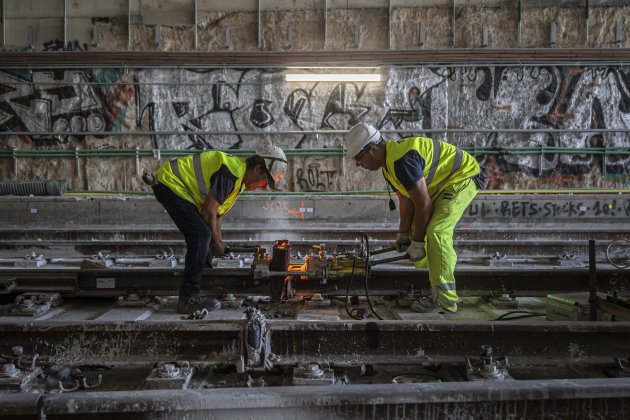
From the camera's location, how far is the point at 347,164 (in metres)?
11.3

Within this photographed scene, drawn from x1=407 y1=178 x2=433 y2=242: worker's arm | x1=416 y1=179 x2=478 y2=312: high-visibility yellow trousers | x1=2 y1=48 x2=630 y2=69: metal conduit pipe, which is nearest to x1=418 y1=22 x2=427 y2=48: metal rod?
x1=2 y1=48 x2=630 y2=69: metal conduit pipe

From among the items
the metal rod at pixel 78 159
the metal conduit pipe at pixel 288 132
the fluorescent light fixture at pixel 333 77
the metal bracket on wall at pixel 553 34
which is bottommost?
the metal rod at pixel 78 159

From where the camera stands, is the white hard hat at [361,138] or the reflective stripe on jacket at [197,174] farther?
the reflective stripe on jacket at [197,174]

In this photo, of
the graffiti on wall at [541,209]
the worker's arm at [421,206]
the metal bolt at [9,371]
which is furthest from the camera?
the graffiti on wall at [541,209]

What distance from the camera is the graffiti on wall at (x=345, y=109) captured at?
11.2m

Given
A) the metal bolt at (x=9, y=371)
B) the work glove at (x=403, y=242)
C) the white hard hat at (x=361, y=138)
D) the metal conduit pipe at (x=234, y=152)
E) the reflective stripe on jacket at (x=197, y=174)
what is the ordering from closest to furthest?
1. the metal bolt at (x=9, y=371)
2. the white hard hat at (x=361, y=138)
3. the reflective stripe on jacket at (x=197, y=174)
4. the work glove at (x=403, y=242)
5. the metal conduit pipe at (x=234, y=152)

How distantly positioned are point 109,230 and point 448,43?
8.65 metres

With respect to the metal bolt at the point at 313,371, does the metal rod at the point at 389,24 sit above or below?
above

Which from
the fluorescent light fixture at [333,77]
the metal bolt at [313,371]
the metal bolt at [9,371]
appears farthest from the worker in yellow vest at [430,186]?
the fluorescent light fixture at [333,77]

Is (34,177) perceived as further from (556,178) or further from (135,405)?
(556,178)

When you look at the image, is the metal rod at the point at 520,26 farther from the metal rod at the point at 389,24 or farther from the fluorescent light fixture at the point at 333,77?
the fluorescent light fixture at the point at 333,77

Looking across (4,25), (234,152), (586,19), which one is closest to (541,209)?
(586,19)

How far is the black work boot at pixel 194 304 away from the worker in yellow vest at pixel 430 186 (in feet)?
6.02

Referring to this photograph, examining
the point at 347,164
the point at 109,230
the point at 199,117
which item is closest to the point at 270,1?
the point at 199,117
